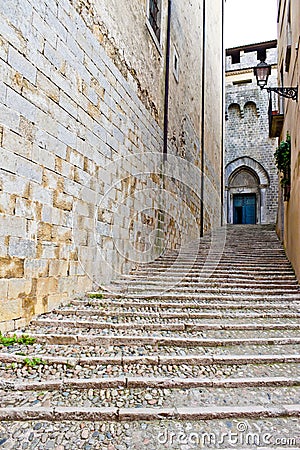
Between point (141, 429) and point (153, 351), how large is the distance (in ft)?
3.01

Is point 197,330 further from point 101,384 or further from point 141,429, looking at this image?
point 141,429

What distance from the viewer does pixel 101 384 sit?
2197 millimetres

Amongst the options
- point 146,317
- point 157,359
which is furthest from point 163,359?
point 146,317

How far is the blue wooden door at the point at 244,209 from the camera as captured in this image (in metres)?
17.2

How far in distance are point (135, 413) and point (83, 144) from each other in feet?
10.0

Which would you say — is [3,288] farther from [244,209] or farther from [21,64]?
[244,209]

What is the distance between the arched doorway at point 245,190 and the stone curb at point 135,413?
50.3ft

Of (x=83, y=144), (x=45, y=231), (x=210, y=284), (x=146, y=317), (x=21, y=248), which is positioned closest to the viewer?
(x=21, y=248)

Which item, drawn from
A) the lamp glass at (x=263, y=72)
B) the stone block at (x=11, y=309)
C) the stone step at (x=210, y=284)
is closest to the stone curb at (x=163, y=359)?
the stone block at (x=11, y=309)

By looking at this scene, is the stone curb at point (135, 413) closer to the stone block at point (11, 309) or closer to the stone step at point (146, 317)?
the stone block at point (11, 309)

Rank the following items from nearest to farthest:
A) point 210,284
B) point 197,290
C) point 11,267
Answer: point 11,267
point 197,290
point 210,284

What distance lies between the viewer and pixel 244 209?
57.2ft

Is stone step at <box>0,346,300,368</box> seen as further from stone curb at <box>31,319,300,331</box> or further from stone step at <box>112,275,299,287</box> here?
stone step at <box>112,275,299,287</box>

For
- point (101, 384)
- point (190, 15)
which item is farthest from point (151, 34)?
point (101, 384)
